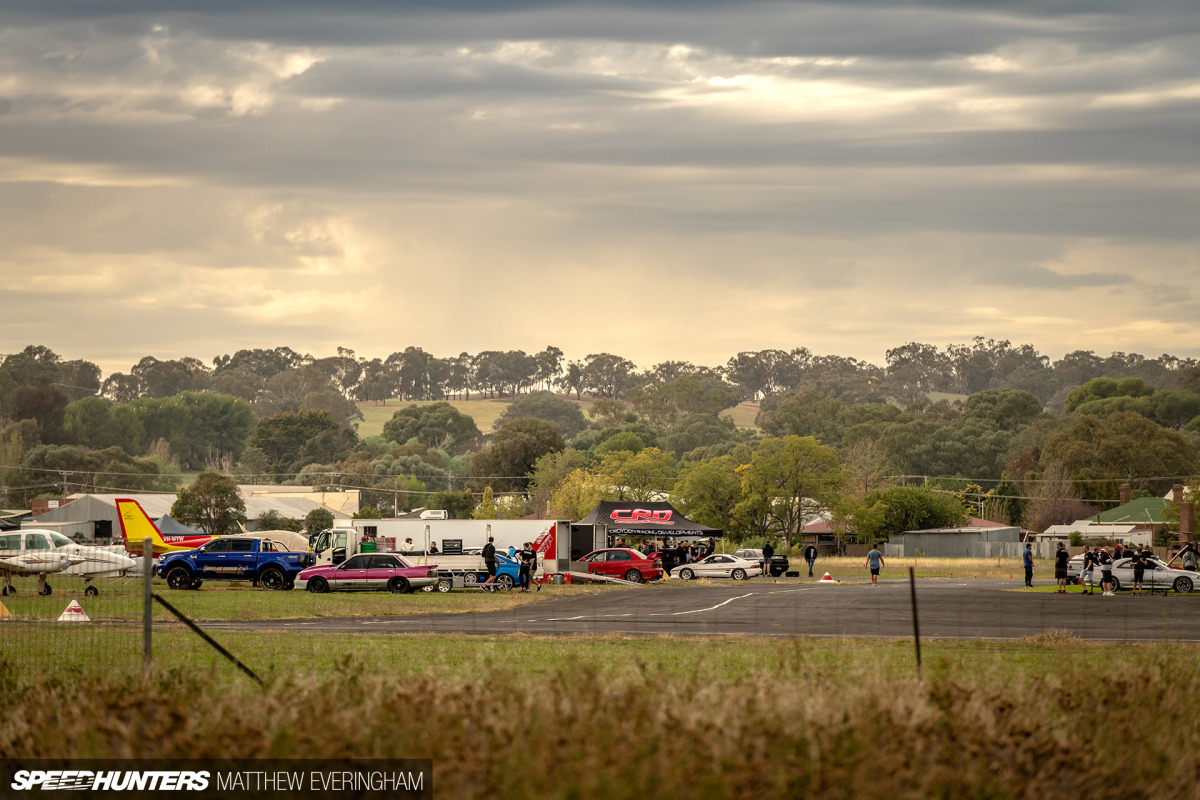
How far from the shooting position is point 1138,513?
91875 mm

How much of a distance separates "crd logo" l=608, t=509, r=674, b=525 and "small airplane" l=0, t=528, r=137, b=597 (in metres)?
24.3

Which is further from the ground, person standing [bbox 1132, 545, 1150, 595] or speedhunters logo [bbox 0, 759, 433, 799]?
speedhunters logo [bbox 0, 759, 433, 799]

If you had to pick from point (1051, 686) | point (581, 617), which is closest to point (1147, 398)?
point (581, 617)

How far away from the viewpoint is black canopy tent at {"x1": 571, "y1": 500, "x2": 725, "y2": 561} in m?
56.5

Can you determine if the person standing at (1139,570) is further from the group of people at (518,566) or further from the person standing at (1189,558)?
the group of people at (518,566)

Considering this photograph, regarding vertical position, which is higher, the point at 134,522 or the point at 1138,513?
the point at 134,522

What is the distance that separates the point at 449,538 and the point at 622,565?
7.35m

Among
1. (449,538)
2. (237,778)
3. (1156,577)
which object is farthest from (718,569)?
(237,778)

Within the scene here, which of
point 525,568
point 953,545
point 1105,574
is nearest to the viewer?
point 1105,574

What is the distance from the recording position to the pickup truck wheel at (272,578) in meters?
42.1

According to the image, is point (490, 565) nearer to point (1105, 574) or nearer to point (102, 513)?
point (1105, 574)

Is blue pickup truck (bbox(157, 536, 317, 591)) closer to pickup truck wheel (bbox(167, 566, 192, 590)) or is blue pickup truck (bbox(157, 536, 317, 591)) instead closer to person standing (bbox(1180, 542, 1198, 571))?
pickup truck wheel (bbox(167, 566, 192, 590))

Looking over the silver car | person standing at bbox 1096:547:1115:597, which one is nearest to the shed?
the silver car

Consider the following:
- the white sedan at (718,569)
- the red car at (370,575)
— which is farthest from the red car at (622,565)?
the red car at (370,575)
